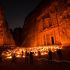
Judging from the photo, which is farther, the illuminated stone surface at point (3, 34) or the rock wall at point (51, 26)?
the illuminated stone surface at point (3, 34)

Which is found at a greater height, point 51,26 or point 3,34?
point 51,26

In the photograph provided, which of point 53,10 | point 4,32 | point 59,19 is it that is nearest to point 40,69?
point 59,19

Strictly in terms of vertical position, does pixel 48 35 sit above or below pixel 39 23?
below

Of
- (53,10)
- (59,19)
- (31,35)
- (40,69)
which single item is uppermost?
(53,10)

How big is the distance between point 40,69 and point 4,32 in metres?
35.7

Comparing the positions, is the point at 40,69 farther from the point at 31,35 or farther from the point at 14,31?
the point at 14,31

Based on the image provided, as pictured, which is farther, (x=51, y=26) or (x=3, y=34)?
(x=3, y=34)

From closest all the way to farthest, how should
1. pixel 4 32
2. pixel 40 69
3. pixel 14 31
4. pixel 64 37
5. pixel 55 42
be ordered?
pixel 40 69 → pixel 64 37 → pixel 55 42 → pixel 4 32 → pixel 14 31

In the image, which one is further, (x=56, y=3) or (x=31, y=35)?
(x=31, y=35)

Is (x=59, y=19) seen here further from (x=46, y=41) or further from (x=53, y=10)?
(x=46, y=41)

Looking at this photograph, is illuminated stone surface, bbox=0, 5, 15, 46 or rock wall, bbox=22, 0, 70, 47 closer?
rock wall, bbox=22, 0, 70, 47

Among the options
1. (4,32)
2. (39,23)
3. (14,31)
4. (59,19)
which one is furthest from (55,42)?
(14,31)

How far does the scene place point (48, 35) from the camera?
44.7m

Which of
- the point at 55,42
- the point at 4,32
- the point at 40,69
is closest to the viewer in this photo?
the point at 40,69
